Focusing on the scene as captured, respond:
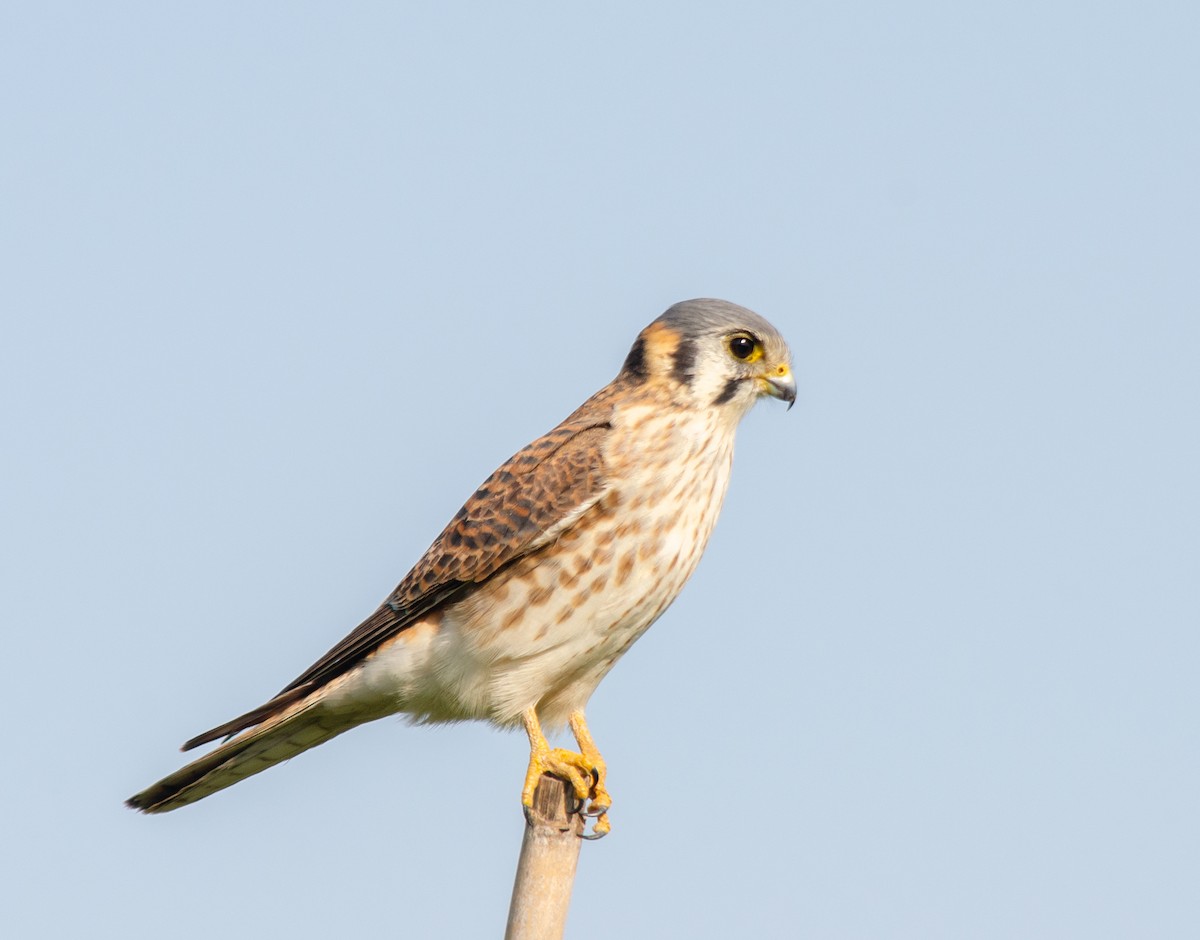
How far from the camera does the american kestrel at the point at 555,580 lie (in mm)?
5012

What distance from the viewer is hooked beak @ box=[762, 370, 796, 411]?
5.43 m

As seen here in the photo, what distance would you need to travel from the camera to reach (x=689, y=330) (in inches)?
214

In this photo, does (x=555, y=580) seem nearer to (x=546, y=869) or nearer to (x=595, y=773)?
(x=595, y=773)

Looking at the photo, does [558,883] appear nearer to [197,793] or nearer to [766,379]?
[197,793]

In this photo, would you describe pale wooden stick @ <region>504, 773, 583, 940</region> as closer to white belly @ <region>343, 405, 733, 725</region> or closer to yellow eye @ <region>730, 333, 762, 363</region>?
white belly @ <region>343, 405, 733, 725</region>

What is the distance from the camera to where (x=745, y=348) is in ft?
17.8

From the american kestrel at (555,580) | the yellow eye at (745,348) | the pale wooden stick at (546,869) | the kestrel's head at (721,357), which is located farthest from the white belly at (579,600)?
the pale wooden stick at (546,869)

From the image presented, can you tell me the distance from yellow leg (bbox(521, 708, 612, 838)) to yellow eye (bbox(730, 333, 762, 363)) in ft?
4.38

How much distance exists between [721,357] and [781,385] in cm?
22

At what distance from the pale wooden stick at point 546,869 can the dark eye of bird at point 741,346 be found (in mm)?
1685

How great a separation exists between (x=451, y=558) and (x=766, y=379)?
3.90 feet

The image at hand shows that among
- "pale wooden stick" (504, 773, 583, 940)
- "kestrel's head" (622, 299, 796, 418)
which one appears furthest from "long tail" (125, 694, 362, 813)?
"kestrel's head" (622, 299, 796, 418)

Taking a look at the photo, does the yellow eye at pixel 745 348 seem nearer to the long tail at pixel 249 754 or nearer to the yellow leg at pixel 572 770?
the yellow leg at pixel 572 770

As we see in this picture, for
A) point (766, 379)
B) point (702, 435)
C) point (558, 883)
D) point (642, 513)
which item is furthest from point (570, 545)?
point (558, 883)
